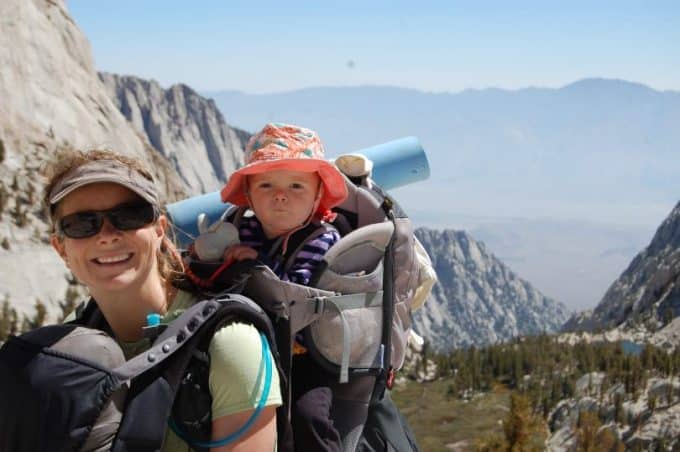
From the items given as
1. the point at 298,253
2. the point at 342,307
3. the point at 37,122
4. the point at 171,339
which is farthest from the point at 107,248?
the point at 37,122

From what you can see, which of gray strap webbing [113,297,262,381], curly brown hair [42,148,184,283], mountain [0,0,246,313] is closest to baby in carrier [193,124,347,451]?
curly brown hair [42,148,184,283]

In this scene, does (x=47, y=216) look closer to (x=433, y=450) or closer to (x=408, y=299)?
(x=408, y=299)

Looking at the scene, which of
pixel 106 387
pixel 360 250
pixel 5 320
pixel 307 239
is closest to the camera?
pixel 106 387

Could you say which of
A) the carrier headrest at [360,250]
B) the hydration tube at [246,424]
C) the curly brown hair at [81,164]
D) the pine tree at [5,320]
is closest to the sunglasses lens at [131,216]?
the curly brown hair at [81,164]

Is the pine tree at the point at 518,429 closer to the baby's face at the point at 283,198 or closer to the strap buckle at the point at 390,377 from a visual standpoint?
the strap buckle at the point at 390,377

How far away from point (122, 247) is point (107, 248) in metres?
0.09

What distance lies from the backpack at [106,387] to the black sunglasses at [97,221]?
0.55 meters

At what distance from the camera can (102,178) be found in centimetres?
378

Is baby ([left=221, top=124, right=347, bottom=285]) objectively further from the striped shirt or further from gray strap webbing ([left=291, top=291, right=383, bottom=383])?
gray strap webbing ([left=291, top=291, right=383, bottom=383])

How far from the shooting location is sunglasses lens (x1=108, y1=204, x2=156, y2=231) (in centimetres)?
391

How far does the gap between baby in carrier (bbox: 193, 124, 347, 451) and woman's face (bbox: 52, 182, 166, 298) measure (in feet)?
2.31

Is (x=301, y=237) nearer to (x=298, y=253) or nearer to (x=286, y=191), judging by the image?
(x=298, y=253)

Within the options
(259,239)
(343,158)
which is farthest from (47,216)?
(343,158)

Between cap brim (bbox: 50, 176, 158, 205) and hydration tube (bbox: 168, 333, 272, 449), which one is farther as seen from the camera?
cap brim (bbox: 50, 176, 158, 205)
